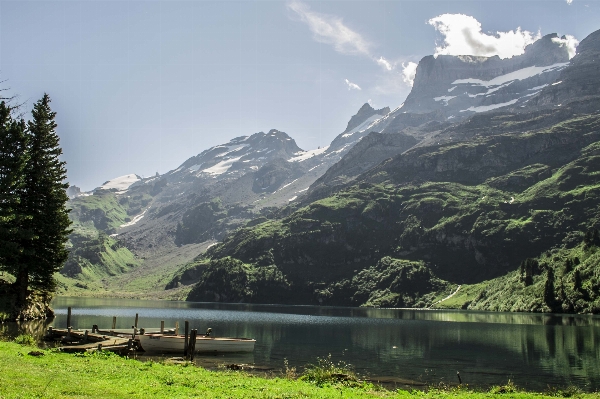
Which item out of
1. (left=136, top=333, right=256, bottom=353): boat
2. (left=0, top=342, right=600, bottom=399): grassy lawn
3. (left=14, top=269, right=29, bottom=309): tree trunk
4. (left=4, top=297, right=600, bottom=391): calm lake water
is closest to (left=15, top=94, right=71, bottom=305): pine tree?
(left=14, top=269, right=29, bottom=309): tree trunk

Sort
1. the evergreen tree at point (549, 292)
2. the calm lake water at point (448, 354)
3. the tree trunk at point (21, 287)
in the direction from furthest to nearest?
the evergreen tree at point (549, 292), the tree trunk at point (21, 287), the calm lake water at point (448, 354)

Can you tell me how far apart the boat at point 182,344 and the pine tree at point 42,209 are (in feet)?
106

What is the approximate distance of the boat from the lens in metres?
61.1

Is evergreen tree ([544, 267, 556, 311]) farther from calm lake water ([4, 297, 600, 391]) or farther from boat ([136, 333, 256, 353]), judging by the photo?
boat ([136, 333, 256, 353])

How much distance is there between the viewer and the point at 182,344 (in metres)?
62.3

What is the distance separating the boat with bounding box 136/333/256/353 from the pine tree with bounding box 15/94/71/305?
106 feet

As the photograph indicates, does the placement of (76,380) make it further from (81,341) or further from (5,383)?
(81,341)

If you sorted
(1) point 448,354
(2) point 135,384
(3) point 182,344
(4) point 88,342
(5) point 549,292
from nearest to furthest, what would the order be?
(2) point 135,384 < (4) point 88,342 < (3) point 182,344 < (1) point 448,354 < (5) point 549,292

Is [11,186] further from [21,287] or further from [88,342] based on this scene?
[88,342]

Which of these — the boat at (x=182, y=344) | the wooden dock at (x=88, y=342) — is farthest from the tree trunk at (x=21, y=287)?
the boat at (x=182, y=344)

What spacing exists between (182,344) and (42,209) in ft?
135

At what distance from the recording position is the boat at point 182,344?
61062 mm

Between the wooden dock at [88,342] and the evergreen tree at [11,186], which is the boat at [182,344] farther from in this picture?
the evergreen tree at [11,186]

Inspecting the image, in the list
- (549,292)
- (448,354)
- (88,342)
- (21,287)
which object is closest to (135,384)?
(88,342)
